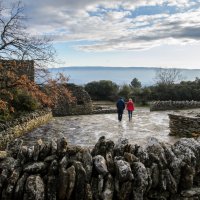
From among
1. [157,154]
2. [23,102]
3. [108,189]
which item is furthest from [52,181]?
[23,102]

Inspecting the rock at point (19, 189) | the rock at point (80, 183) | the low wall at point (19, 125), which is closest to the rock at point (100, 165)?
the rock at point (80, 183)

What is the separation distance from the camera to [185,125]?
15.4 metres

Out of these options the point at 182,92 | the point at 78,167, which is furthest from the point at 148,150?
the point at 182,92

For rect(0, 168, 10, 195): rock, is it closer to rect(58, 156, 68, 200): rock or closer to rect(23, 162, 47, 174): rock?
rect(23, 162, 47, 174): rock

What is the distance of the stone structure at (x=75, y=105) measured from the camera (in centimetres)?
2802

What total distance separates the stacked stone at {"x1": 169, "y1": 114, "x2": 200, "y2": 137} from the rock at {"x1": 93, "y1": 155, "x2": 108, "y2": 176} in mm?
9828

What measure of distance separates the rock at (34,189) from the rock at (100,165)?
2.70ft

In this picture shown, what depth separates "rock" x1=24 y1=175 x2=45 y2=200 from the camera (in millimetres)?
4910

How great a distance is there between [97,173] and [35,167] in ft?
2.94

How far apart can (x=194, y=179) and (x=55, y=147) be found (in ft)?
7.72

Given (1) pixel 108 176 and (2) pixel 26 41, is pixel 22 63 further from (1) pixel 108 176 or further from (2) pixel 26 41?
(1) pixel 108 176

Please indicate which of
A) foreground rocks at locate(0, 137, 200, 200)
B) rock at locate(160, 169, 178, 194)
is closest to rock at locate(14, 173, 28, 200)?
foreground rocks at locate(0, 137, 200, 200)

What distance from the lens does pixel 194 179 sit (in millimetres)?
6047

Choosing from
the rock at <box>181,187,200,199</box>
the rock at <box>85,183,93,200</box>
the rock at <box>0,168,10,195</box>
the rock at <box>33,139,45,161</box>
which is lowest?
the rock at <box>181,187,200,199</box>
